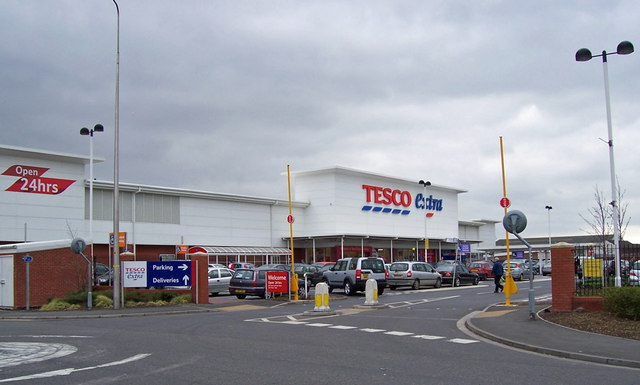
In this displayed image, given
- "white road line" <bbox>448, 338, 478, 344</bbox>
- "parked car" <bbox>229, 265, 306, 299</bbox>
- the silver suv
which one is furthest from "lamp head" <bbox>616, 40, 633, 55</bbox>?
"parked car" <bbox>229, 265, 306, 299</bbox>

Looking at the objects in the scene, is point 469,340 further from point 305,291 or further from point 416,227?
point 416,227

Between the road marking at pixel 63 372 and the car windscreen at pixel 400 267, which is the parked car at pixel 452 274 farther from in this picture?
the road marking at pixel 63 372

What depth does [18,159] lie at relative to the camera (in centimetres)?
4266

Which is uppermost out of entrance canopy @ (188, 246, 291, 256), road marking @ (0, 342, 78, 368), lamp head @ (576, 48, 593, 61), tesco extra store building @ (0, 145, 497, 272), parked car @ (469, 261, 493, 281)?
lamp head @ (576, 48, 593, 61)

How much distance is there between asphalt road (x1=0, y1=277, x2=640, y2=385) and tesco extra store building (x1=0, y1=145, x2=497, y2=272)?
865 inches

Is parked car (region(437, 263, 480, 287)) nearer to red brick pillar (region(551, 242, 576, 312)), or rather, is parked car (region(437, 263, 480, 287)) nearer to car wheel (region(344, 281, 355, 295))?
car wheel (region(344, 281, 355, 295))

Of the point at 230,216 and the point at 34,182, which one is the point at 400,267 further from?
the point at 34,182

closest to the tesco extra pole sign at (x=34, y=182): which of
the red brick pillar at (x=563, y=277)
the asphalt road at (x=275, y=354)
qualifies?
the asphalt road at (x=275, y=354)

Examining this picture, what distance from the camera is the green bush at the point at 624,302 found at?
14.6 metres

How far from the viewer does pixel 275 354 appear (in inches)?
450

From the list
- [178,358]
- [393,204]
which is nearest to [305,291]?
[178,358]

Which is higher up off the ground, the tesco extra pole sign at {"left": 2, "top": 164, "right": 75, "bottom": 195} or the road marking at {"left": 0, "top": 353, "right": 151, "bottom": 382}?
the tesco extra pole sign at {"left": 2, "top": 164, "right": 75, "bottom": 195}

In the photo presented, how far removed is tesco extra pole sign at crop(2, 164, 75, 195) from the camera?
4225 cm

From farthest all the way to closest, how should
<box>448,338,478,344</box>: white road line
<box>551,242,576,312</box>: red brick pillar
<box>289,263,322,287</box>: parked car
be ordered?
<box>289,263,322,287</box>: parked car
<box>551,242,576,312</box>: red brick pillar
<box>448,338,478,344</box>: white road line
